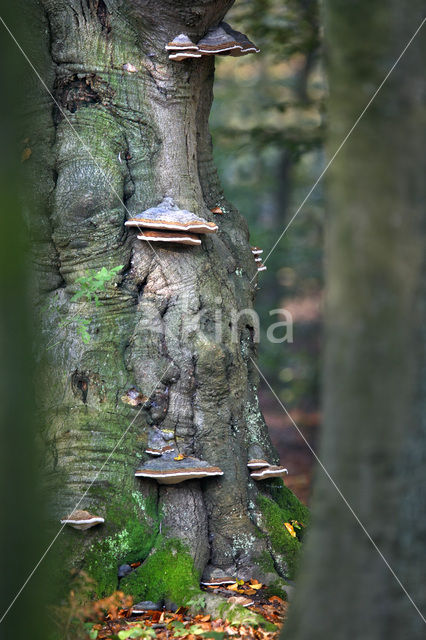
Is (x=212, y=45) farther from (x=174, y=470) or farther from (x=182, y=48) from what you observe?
(x=174, y=470)

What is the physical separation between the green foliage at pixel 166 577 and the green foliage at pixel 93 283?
1949mm

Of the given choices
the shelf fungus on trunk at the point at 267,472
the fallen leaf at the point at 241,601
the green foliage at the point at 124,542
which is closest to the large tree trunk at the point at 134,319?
the green foliage at the point at 124,542

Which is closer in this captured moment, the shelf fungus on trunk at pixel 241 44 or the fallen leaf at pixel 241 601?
the fallen leaf at pixel 241 601

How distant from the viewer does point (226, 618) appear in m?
4.29

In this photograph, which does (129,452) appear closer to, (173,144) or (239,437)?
(239,437)

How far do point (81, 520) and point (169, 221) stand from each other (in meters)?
2.29

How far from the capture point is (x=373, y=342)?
2.63m

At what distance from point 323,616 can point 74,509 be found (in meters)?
2.46

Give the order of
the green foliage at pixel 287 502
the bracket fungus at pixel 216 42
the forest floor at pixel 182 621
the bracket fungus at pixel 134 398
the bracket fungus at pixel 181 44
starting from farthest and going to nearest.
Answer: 1. the green foliage at pixel 287 502
2. the bracket fungus at pixel 216 42
3. the bracket fungus at pixel 181 44
4. the bracket fungus at pixel 134 398
5. the forest floor at pixel 182 621

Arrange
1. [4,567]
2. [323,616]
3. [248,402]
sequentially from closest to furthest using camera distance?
[323,616]
[4,567]
[248,402]

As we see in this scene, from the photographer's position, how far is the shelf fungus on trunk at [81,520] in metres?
4.49

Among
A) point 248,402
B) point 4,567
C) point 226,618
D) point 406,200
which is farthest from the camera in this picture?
point 248,402

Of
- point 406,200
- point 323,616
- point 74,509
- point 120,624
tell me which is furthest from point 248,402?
point 406,200

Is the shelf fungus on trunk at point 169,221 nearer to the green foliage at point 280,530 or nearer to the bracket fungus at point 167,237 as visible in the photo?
the bracket fungus at point 167,237
